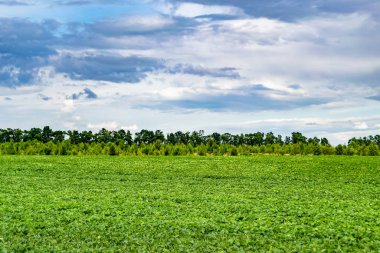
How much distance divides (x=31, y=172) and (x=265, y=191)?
1523 centimetres

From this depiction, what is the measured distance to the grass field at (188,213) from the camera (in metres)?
11.8

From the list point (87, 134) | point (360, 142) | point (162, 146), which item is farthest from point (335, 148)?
point (87, 134)

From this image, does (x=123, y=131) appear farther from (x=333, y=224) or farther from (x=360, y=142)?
(x=333, y=224)

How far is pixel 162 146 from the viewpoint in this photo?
5275cm

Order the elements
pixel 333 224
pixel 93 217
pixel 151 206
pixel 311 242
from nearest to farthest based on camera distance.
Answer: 1. pixel 311 242
2. pixel 333 224
3. pixel 93 217
4. pixel 151 206

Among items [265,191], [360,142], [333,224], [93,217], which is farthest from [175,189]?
[360,142]

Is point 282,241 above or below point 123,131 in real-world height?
below

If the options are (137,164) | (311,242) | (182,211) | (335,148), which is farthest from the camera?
(335,148)

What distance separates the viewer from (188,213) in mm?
15070

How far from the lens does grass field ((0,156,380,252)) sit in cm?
1177

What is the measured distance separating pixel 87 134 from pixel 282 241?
176 ft

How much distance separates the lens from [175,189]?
22062 millimetres

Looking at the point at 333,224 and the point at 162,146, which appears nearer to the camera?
the point at 333,224

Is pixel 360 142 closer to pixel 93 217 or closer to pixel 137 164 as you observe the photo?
pixel 137 164
